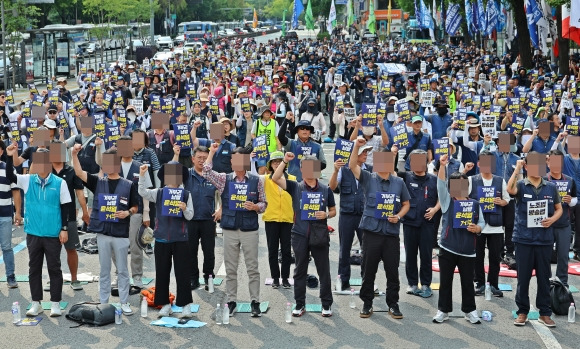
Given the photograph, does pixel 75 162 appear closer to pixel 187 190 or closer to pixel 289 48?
pixel 187 190

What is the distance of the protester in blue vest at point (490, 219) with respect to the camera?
35.1 feet

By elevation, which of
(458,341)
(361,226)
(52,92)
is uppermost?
(52,92)

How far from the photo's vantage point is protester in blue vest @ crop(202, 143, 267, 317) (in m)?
10.3

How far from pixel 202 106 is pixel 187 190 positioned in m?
7.91

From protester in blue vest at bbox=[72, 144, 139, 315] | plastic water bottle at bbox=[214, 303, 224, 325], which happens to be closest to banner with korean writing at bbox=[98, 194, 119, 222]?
protester in blue vest at bbox=[72, 144, 139, 315]

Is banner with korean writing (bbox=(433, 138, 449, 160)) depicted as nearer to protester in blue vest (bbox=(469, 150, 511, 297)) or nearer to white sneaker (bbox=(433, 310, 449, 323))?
protester in blue vest (bbox=(469, 150, 511, 297))

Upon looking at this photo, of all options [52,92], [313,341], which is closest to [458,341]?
[313,341]

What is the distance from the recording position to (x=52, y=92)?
2012 centimetres

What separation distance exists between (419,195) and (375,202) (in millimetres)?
1193

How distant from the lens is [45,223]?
403 inches

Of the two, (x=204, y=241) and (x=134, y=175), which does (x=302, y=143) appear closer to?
(x=204, y=241)

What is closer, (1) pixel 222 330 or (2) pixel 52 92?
(1) pixel 222 330

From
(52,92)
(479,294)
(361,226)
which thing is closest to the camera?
(361,226)

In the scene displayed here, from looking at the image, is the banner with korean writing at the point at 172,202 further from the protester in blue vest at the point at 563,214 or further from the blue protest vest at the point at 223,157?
the protester in blue vest at the point at 563,214
